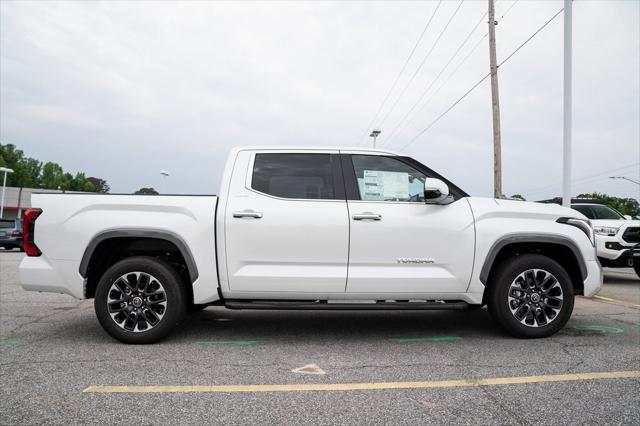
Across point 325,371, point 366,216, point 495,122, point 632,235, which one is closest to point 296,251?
point 366,216

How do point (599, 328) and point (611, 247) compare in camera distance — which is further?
point (611, 247)

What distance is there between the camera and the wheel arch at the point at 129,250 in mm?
4277

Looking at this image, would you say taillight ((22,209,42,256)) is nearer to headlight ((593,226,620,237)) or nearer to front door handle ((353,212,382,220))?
front door handle ((353,212,382,220))

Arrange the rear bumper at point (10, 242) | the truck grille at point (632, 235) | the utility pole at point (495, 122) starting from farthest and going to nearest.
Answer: the rear bumper at point (10, 242) < the utility pole at point (495, 122) < the truck grille at point (632, 235)

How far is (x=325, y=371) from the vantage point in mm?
3529

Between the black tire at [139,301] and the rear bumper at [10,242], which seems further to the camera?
the rear bumper at [10,242]

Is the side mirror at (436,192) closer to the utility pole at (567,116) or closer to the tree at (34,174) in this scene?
the utility pole at (567,116)

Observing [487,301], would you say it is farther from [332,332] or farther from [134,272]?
[134,272]

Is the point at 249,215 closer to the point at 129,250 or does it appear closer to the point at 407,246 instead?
the point at 129,250

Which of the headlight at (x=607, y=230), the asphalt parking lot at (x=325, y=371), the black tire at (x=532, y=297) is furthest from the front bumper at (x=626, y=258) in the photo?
the black tire at (x=532, y=297)

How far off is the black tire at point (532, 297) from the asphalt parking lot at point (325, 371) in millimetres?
158

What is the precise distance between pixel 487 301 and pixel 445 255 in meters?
0.70

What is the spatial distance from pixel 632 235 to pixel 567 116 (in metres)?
3.16

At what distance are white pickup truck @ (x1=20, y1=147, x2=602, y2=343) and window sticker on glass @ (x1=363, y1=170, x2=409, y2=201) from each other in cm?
2
